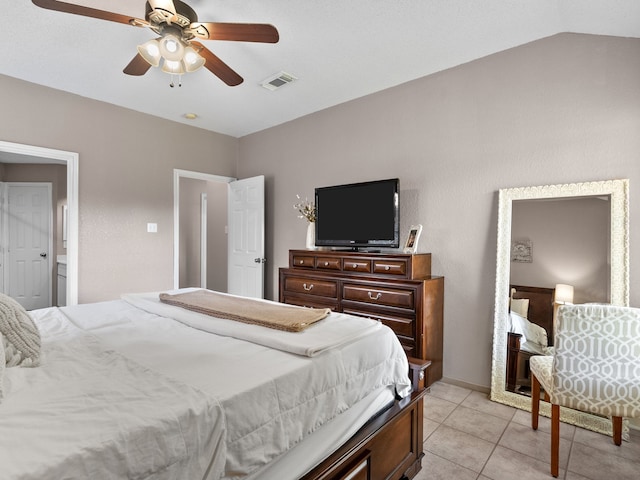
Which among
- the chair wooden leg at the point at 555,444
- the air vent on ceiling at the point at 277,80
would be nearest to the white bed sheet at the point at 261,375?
the chair wooden leg at the point at 555,444

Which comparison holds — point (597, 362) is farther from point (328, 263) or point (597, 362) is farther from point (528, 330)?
point (328, 263)

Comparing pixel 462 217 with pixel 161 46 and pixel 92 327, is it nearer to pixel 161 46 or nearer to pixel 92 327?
pixel 161 46

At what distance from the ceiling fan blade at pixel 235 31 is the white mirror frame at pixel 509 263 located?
2.03 metres

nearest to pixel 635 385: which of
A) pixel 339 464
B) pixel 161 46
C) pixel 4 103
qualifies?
pixel 339 464

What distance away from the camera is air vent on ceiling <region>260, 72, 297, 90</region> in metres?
3.17

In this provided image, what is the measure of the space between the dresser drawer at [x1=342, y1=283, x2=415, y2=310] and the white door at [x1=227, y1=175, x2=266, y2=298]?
171cm

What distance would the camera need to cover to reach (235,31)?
1998 mm

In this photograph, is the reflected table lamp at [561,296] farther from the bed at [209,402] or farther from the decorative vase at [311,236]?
the decorative vase at [311,236]

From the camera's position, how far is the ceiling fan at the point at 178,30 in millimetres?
1834

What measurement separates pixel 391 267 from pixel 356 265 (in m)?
0.36

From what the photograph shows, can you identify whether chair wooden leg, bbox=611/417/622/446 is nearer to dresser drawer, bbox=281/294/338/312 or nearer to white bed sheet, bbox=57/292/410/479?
white bed sheet, bbox=57/292/410/479

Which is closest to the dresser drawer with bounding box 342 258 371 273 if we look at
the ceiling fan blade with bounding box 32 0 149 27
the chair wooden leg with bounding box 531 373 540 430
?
the chair wooden leg with bounding box 531 373 540 430

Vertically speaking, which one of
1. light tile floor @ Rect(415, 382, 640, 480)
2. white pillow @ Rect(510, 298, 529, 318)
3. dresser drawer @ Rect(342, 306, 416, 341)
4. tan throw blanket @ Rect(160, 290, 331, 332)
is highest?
tan throw blanket @ Rect(160, 290, 331, 332)

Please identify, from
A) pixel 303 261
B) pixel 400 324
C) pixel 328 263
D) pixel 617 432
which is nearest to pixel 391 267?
pixel 400 324
